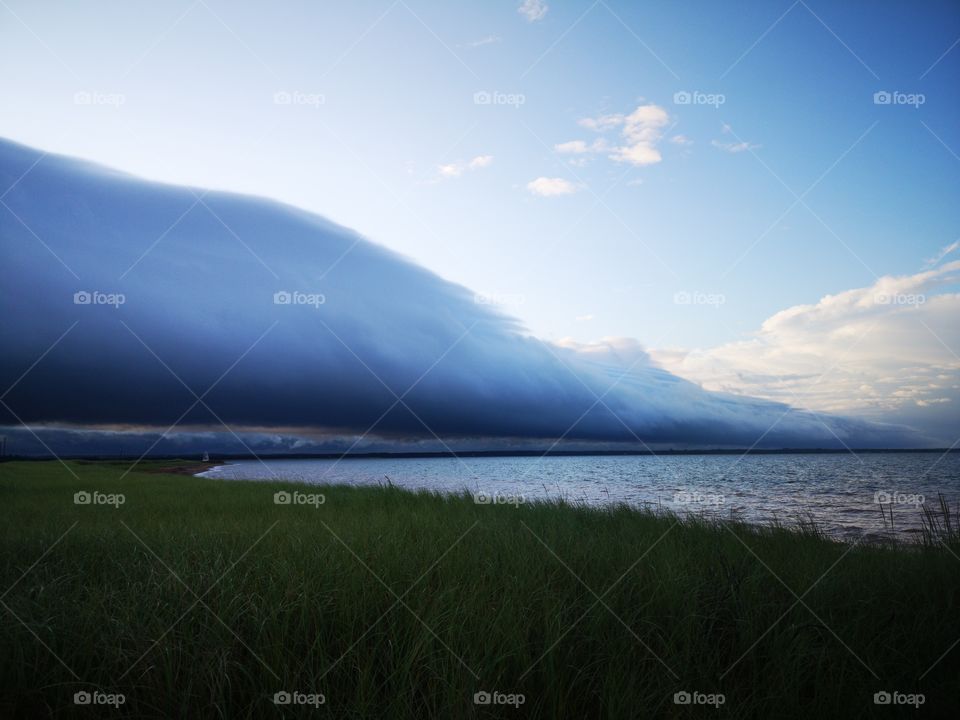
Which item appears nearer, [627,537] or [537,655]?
[537,655]

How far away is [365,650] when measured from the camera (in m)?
3.41

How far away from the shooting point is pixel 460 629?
3531 millimetres

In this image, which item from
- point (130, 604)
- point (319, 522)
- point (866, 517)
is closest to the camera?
point (130, 604)

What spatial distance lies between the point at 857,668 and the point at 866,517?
1737 centimetres

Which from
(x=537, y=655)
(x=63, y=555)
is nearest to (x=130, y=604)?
(x=63, y=555)

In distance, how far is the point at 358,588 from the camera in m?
4.24

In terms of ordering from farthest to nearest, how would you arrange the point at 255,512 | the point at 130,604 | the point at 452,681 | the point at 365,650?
the point at 255,512 → the point at 130,604 → the point at 365,650 → the point at 452,681

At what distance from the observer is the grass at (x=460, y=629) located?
9.85 ft

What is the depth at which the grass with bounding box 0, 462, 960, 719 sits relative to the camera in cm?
300

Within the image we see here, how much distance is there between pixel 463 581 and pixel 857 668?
3.07 m

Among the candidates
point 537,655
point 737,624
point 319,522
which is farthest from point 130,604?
point 737,624

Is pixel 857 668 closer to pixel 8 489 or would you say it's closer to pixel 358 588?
pixel 358 588

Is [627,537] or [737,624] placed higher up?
[627,537]

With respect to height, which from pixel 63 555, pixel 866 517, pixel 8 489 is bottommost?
pixel 866 517
